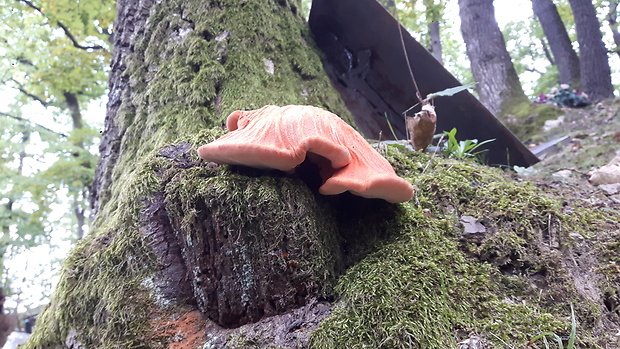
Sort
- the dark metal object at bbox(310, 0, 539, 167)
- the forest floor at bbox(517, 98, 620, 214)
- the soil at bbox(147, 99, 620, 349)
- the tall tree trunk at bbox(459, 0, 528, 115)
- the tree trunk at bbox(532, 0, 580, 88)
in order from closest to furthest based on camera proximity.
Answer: the soil at bbox(147, 99, 620, 349) < the forest floor at bbox(517, 98, 620, 214) < the dark metal object at bbox(310, 0, 539, 167) < the tall tree trunk at bbox(459, 0, 528, 115) < the tree trunk at bbox(532, 0, 580, 88)

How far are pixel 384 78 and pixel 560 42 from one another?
9891 mm

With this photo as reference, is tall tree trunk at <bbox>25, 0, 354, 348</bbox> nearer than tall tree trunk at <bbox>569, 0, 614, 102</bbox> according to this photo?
Yes

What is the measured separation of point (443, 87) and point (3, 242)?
14.4 meters

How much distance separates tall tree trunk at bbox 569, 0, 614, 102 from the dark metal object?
7.01 m

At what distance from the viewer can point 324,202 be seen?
1909 mm

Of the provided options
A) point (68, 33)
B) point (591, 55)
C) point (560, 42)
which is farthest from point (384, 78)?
point (560, 42)

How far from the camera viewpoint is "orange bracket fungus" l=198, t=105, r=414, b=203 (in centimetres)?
155

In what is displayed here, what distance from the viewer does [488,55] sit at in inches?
336

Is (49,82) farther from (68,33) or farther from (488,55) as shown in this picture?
(488,55)

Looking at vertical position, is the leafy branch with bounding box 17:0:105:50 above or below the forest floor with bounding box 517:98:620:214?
above

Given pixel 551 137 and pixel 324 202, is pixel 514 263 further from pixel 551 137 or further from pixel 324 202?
pixel 551 137

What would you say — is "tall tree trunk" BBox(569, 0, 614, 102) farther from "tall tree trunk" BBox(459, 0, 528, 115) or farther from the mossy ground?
the mossy ground

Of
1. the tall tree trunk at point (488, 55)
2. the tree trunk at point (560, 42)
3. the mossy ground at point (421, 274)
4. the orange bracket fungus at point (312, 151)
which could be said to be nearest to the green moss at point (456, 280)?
the mossy ground at point (421, 274)

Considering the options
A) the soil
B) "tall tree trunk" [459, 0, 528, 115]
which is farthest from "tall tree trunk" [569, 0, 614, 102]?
the soil
